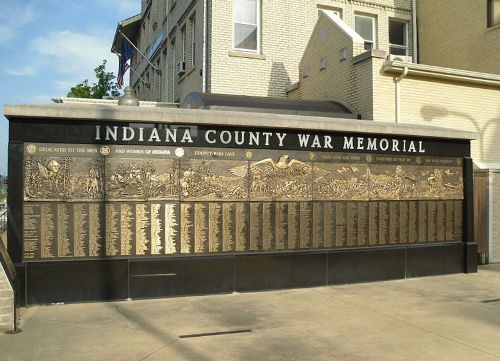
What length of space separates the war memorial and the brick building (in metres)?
2.24

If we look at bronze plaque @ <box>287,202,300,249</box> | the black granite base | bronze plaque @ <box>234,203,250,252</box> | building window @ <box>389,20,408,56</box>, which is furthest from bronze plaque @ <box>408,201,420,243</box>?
building window @ <box>389,20,408,56</box>

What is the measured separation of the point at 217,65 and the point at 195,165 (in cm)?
699

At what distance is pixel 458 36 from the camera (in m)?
16.3

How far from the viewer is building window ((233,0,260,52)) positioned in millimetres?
15000

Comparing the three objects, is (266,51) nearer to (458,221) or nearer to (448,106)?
(448,106)

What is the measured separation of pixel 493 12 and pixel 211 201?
39.6ft

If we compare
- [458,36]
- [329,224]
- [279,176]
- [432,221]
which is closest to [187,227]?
[279,176]

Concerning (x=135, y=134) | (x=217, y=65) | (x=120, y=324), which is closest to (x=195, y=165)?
(x=135, y=134)

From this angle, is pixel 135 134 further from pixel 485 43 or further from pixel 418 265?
pixel 485 43

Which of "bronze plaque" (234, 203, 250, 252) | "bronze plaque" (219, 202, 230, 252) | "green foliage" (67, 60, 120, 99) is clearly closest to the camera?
"bronze plaque" (219, 202, 230, 252)

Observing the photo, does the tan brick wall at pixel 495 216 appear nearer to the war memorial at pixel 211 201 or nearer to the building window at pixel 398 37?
the war memorial at pixel 211 201

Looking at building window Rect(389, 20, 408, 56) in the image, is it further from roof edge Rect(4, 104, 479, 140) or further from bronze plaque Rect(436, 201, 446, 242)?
bronze plaque Rect(436, 201, 446, 242)

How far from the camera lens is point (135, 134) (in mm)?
7895

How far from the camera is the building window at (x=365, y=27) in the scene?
17469 millimetres
